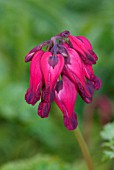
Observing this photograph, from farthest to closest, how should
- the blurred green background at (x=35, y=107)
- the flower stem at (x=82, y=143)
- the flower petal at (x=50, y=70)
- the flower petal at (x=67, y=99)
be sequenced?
the blurred green background at (x=35, y=107), the flower stem at (x=82, y=143), the flower petal at (x=67, y=99), the flower petal at (x=50, y=70)

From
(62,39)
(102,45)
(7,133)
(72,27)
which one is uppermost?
(72,27)

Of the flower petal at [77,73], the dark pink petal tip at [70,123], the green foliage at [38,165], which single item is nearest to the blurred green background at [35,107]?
the green foliage at [38,165]

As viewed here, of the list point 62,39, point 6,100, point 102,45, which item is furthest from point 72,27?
point 62,39

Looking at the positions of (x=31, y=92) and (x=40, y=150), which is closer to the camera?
(x=31, y=92)

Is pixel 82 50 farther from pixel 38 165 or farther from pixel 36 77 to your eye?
pixel 38 165

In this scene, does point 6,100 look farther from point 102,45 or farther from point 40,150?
point 102,45

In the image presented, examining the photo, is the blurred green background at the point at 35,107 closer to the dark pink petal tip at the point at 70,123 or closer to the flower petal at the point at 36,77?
the dark pink petal tip at the point at 70,123

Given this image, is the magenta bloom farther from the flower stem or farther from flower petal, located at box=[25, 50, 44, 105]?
the flower stem
